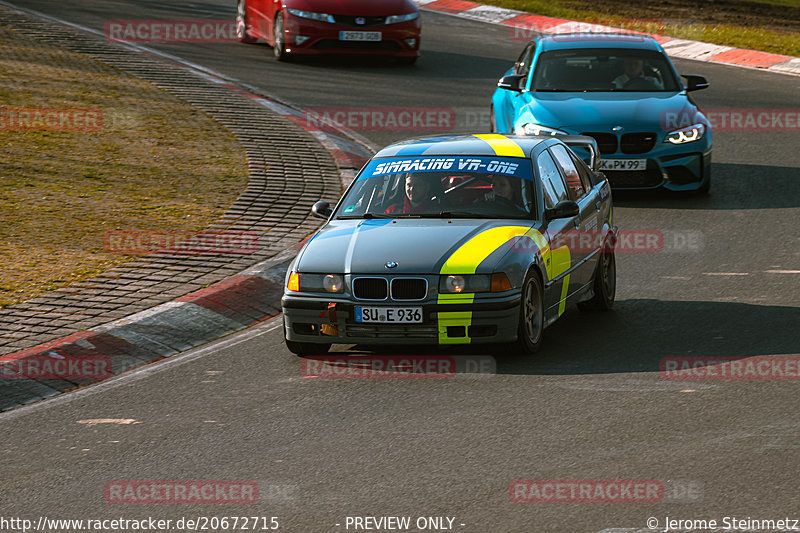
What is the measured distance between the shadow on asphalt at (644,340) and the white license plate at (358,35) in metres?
12.4

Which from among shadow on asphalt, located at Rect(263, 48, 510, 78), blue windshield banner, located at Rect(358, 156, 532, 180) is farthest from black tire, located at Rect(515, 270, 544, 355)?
shadow on asphalt, located at Rect(263, 48, 510, 78)

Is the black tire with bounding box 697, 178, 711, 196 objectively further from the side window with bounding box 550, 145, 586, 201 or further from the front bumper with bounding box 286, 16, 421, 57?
the front bumper with bounding box 286, 16, 421, 57

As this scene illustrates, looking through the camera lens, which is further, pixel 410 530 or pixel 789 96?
pixel 789 96

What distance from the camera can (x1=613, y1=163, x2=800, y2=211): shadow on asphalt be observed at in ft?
47.7

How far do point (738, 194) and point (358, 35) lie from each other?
29.0 feet

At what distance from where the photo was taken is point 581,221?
10.2 meters

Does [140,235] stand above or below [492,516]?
below

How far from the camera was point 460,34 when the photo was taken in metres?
26.5

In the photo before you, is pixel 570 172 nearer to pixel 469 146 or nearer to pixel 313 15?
pixel 469 146

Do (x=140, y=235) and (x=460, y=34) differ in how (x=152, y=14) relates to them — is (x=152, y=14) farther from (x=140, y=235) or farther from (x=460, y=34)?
(x=140, y=235)

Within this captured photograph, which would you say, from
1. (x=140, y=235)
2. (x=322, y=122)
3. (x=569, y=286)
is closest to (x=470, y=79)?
(x=322, y=122)

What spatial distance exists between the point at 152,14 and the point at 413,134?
1113cm

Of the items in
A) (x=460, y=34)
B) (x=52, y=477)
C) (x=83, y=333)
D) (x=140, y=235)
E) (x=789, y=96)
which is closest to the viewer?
(x=52, y=477)

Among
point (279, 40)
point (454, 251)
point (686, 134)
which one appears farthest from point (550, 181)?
point (279, 40)
